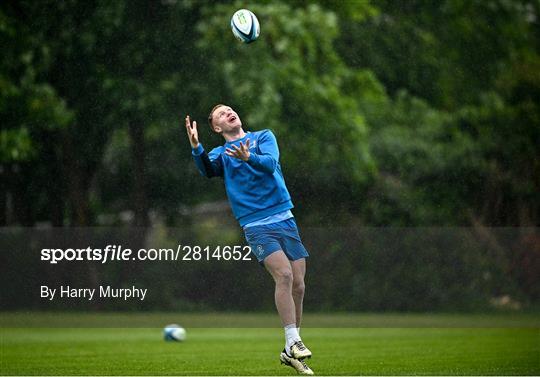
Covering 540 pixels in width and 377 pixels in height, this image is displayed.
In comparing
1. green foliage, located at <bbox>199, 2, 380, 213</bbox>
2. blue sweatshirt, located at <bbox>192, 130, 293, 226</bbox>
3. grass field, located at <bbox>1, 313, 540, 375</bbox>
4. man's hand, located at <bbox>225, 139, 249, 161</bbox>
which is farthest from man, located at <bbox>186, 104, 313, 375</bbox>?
green foliage, located at <bbox>199, 2, 380, 213</bbox>

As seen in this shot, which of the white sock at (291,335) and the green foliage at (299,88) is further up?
the green foliage at (299,88)

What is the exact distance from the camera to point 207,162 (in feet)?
27.1

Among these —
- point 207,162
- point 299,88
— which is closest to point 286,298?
point 207,162

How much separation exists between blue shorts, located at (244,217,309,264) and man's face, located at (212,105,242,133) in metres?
0.74

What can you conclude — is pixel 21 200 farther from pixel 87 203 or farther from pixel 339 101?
pixel 339 101

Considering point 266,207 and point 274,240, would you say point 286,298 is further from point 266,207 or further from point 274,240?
point 266,207

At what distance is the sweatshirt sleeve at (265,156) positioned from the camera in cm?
790

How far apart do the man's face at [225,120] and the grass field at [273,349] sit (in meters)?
1.83

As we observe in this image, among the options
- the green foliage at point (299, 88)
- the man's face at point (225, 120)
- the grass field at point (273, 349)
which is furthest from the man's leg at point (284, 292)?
the green foliage at point (299, 88)

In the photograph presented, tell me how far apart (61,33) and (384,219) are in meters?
6.71

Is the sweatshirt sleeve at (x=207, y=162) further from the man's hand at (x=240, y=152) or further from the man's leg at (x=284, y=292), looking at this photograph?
the man's leg at (x=284, y=292)

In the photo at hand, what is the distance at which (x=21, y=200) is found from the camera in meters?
21.7

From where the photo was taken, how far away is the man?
26.3 feet

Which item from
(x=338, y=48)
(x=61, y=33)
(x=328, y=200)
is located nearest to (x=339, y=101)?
(x=328, y=200)
